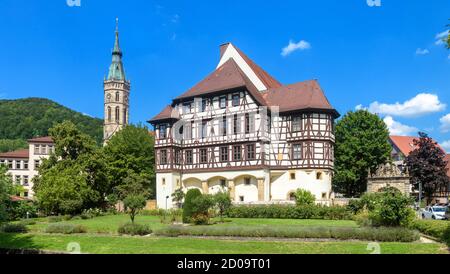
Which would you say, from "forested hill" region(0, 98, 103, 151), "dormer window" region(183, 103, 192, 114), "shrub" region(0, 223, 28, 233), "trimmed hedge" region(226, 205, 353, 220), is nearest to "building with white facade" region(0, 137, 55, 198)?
"forested hill" region(0, 98, 103, 151)

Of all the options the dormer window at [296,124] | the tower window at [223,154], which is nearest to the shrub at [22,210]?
the tower window at [223,154]

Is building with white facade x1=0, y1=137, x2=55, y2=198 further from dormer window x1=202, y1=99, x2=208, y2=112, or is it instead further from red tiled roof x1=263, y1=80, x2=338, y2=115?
red tiled roof x1=263, y1=80, x2=338, y2=115

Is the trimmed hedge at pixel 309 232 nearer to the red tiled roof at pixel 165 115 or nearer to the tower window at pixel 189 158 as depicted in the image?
the tower window at pixel 189 158

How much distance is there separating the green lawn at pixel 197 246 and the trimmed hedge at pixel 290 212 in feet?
42.5

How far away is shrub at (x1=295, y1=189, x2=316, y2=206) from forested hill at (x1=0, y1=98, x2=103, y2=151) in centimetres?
6060

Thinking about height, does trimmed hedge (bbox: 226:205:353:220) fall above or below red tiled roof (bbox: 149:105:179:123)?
below

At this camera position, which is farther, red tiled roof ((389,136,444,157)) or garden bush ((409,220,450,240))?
red tiled roof ((389,136,444,157))

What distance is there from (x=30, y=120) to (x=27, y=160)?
2486 centimetres

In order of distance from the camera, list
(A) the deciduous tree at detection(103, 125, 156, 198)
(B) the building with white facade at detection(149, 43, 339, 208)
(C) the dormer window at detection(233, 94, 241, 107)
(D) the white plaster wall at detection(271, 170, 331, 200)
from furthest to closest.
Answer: (A) the deciduous tree at detection(103, 125, 156, 198), (C) the dormer window at detection(233, 94, 241, 107), (B) the building with white facade at detection(149, 43, 339, 208), (D) the white plaster wall at detection(271, 170, 331, 200)

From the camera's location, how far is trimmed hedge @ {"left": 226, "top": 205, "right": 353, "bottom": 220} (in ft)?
107

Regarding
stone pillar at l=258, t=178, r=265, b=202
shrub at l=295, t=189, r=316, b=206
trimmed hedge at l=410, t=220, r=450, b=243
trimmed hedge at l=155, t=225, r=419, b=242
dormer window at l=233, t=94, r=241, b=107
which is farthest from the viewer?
dormer window at l=233, t=94, r=241, b=107

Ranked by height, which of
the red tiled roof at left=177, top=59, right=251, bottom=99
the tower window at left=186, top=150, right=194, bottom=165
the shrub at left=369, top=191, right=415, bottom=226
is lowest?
the shrub at left=369, top=191, right=415, bottom=226

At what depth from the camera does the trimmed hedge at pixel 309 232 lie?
66.8ft
